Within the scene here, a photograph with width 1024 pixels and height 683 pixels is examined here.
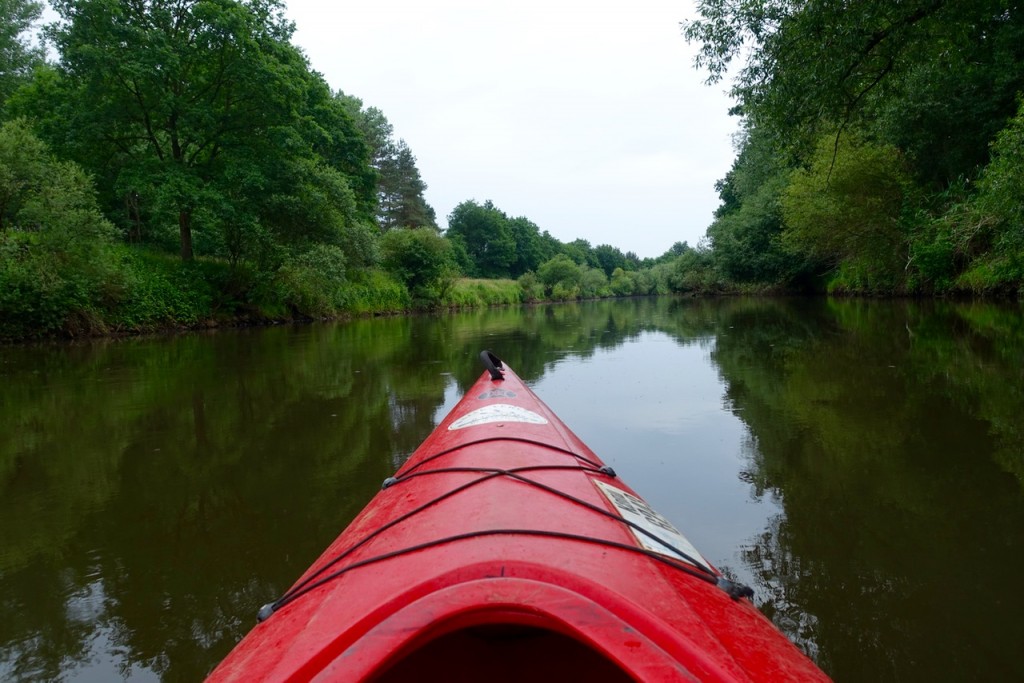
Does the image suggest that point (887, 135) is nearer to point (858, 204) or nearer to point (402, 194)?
point (858, 204)

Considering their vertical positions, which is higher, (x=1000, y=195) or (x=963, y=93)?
(x=963, y=93)

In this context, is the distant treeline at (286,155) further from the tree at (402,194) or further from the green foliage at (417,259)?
the tree at (402,194)

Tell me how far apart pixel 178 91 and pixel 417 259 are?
46.6 feet

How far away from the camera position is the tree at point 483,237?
6347cm

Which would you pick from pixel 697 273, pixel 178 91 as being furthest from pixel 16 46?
pixel 697 273

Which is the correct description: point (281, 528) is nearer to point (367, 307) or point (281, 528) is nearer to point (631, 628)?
point (631, 628)

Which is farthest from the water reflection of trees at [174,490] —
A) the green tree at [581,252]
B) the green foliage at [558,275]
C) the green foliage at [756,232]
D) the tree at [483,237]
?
the green tree at [581,252]

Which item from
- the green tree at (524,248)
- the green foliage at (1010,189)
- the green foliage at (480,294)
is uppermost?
the green tree at (524,248)

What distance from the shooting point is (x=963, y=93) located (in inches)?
580

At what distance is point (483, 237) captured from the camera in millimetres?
63500

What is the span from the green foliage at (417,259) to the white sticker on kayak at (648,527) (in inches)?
1117

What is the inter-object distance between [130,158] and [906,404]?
2013 cm

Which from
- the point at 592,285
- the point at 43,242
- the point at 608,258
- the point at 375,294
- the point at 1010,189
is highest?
the point at 608,258

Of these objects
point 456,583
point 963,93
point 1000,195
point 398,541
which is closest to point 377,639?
point 456,583
